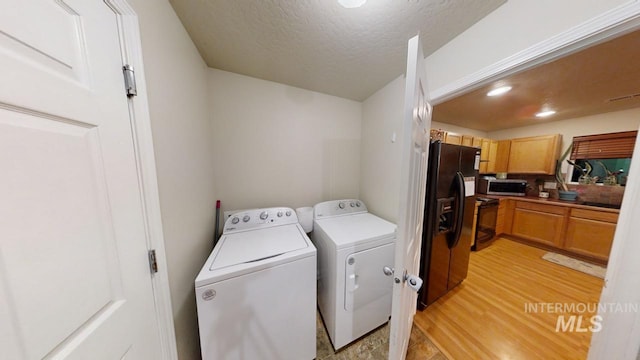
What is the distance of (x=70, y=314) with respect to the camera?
0.45 meters

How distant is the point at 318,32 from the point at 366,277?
70.9 inches

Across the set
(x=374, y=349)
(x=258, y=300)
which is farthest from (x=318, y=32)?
(x=374, y=349)

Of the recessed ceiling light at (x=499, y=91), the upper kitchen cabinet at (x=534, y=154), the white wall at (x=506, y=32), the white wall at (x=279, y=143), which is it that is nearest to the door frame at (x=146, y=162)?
the white wall at (x=279, y=143)

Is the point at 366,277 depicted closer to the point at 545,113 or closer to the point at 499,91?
the point at 499,91

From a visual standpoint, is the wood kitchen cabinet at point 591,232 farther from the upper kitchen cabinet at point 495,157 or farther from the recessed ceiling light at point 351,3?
the recessed ceiling light at point 351,3

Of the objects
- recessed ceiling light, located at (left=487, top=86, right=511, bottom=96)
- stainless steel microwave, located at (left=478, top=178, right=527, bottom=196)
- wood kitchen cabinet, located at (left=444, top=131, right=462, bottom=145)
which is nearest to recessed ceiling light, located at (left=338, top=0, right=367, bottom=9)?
recessed ceiling light, located at (left=487, top=86, right=511, bottom=96)

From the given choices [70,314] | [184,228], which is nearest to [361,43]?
[184,228]

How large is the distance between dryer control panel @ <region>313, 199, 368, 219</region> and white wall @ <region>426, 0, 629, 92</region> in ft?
4.32

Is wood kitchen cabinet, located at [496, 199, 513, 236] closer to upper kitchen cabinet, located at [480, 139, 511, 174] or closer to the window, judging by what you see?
upper kitchen cabinet, located at [480, 139, 511, 174]

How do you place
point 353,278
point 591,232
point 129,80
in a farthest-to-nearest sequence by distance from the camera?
point 591,232 < point 353,278 < point 129,80

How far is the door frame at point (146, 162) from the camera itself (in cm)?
64

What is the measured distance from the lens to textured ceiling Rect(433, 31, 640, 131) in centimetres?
135

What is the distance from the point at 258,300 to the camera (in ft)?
3.33

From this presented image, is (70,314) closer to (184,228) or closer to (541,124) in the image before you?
(184,228)
